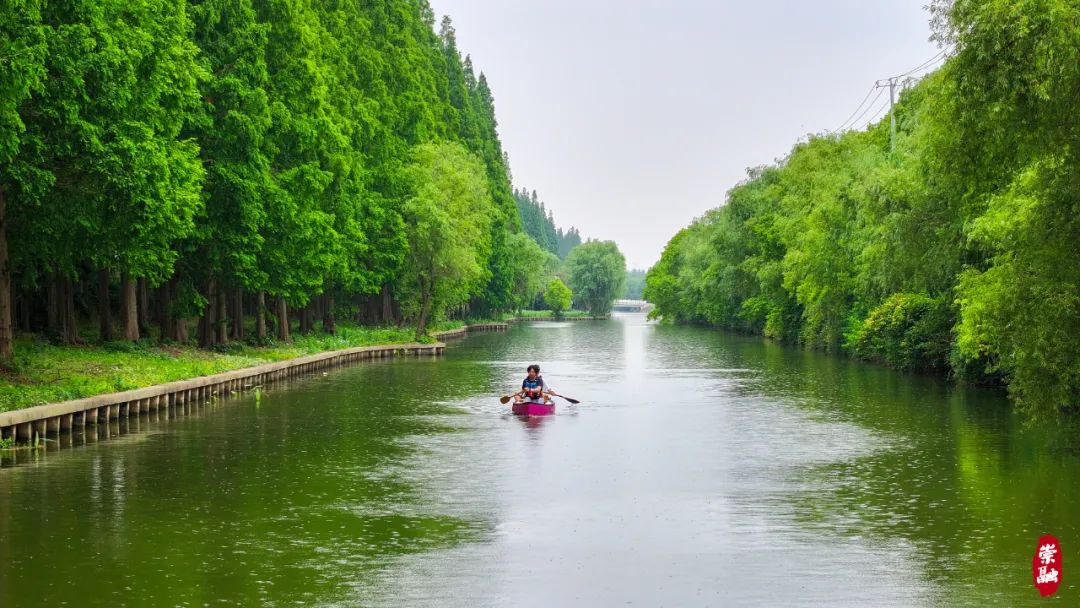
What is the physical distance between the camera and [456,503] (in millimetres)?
20281

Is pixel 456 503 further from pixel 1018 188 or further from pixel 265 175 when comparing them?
pixel 265 175

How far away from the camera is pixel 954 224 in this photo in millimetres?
39406

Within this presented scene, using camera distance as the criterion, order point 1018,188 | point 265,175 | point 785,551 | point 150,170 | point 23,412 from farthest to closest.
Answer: point 265,175, point 150,170, point 23,412, point 1018,188, point 785,551

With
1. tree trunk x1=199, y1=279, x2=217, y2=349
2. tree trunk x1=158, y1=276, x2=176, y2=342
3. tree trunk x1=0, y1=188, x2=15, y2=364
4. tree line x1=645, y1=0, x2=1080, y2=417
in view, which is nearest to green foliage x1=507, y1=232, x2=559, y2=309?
tree line x1=645, y1=0, x2=1080, y2=417

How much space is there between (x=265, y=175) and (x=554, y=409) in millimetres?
16620

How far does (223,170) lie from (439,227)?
2810cm

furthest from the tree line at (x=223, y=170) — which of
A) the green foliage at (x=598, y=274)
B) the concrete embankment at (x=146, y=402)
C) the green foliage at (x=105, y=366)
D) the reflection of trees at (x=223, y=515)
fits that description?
the green foliage at (x=598, y=274)

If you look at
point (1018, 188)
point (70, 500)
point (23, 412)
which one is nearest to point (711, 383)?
point (1018, 188)

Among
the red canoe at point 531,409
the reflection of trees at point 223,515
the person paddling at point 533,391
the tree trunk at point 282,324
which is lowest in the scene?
the reflection of trees at point 223,515

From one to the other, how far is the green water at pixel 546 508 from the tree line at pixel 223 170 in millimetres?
6419

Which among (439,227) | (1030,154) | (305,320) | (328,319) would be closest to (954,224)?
(1030,154)

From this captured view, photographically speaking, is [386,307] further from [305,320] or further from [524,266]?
[524,266]

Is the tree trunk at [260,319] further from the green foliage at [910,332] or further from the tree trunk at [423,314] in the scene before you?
the green foliage at [910,332]

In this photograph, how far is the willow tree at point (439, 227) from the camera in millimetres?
71562
